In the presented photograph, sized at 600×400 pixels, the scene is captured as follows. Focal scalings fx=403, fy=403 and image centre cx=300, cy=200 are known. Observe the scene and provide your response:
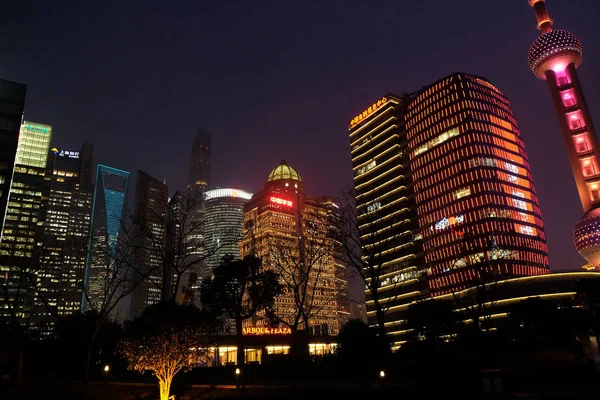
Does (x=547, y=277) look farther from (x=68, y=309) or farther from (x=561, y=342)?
(x=68, y=309)

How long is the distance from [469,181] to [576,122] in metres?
31.7

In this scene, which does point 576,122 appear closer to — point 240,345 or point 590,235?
point 590,235

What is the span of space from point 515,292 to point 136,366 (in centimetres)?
10289

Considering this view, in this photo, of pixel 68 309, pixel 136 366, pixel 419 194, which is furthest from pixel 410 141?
pixel 68 309

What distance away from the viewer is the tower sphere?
11419 centimetres

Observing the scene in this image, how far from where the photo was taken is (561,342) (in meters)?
47.3

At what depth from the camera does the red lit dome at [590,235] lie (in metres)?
108

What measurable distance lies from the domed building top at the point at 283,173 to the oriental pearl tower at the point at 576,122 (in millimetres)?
109634

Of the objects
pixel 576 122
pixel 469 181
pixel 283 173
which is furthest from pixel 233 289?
pixel 283 173

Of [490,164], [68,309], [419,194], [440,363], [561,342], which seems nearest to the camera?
[440,363]

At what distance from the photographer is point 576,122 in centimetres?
11181

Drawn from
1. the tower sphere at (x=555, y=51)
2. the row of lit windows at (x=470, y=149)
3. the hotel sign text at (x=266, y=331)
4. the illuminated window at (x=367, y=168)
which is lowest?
the hotel sign text at (x=266, y=331)

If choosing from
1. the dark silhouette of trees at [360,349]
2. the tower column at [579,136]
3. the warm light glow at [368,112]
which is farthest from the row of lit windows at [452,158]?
the dark silhouette of trees at [360,349]

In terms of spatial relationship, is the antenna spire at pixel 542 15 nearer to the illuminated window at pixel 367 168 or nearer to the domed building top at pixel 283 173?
the illuminated window at pixel 367 168
